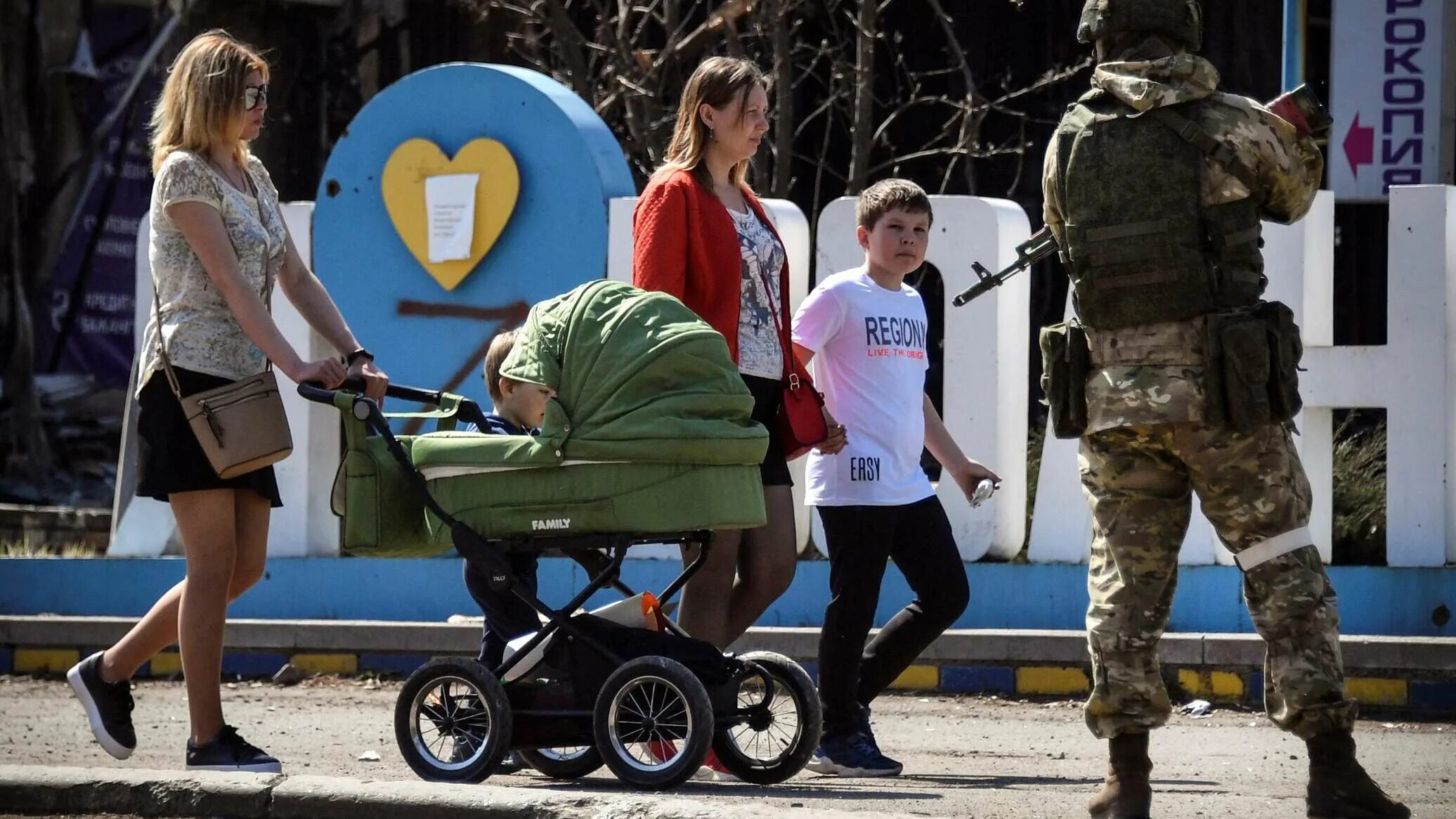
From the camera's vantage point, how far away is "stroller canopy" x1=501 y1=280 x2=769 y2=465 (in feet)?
15.6

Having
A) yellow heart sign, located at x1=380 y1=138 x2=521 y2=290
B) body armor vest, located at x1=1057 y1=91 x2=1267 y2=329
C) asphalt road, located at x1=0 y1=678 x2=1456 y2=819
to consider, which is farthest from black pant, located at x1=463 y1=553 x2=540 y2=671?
yellow heart sign, located at x1=380 y1=138 x2=521 y2=290

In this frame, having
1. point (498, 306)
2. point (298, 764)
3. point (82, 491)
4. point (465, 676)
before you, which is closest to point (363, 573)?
A: point (498, 306)

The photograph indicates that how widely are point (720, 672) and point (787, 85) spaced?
5.73m

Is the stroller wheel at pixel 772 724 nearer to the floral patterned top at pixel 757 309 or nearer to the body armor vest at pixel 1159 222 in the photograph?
the floral patterned top at pixel 757 309

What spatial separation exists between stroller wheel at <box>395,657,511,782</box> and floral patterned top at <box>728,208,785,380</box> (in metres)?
1.10

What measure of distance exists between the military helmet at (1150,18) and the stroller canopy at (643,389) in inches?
47.4

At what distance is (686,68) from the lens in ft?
38.8

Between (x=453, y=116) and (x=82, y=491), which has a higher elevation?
(x=453, y=116)

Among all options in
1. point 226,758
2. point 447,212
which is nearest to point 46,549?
point 447,212

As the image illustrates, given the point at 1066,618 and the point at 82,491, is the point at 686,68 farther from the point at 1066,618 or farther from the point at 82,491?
the point at 82,491

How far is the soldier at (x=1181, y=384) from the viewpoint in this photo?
421 centimetres

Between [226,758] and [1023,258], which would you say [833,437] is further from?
[226,758]

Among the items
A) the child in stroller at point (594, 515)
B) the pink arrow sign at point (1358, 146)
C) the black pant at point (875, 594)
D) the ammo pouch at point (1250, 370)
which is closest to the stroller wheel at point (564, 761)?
the child in stroller at point (594, 515)

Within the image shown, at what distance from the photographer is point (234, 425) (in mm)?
4961
